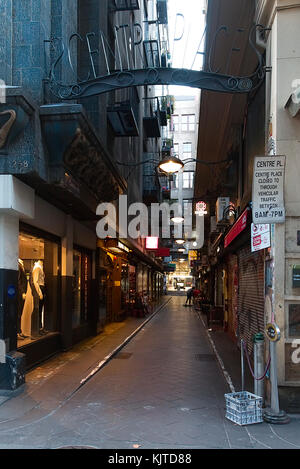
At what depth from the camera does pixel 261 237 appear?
746 centimetres

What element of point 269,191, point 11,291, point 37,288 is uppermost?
point 269,191

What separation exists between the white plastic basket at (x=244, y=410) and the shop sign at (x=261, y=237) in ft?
7.73

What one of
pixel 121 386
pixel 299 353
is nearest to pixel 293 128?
pixel 299 353

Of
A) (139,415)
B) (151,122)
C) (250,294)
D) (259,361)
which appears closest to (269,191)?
(259,361)

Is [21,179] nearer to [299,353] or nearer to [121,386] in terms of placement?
[121,386]

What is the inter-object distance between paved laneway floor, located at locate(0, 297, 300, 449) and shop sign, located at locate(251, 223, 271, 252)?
2644 mm

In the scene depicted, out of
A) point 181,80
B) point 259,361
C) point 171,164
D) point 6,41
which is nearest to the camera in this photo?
point 259,361

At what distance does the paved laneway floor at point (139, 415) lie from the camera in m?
5.66

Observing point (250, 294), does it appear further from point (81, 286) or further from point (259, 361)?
point (81, 286)

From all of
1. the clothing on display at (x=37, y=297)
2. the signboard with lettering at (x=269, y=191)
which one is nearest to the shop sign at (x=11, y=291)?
the clothing on display at (x=37, y=297)

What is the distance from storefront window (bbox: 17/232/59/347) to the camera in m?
9.81

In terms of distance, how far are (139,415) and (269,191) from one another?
12.9ft

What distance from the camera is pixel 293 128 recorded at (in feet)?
23.0
